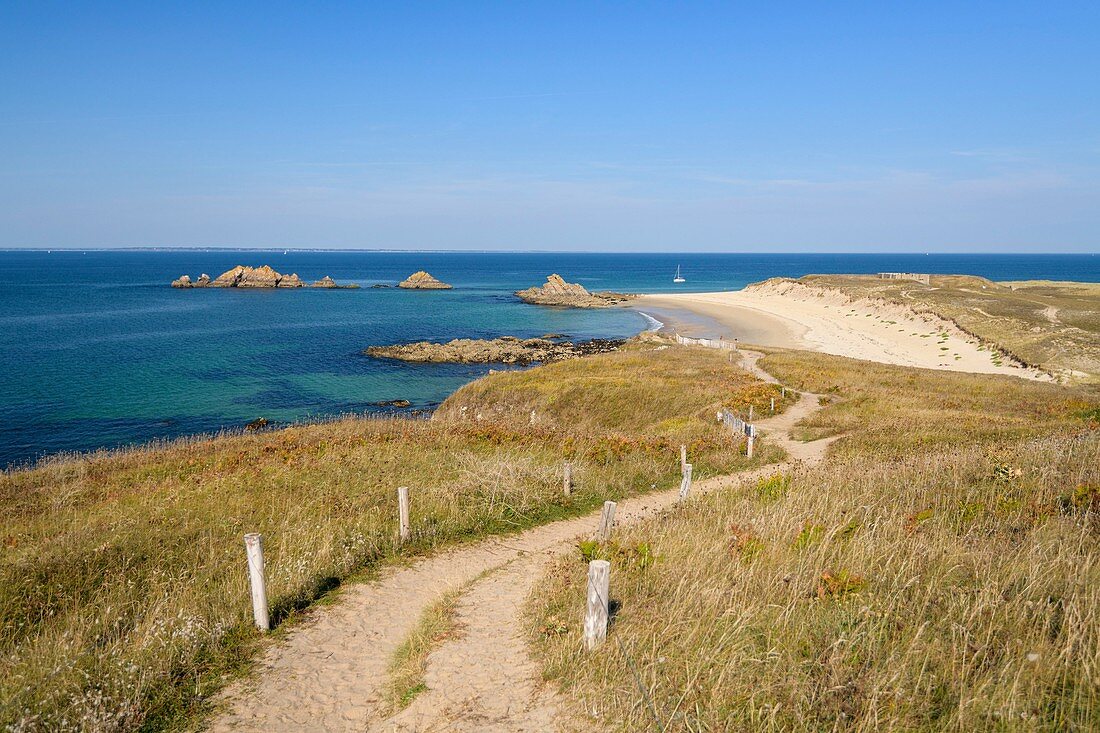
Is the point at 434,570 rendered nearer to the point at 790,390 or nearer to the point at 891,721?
the point at 891,721

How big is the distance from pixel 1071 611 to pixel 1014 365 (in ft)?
158

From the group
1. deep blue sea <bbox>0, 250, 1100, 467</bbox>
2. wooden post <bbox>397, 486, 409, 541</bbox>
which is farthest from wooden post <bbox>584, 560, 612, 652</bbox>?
deep blue sea <bbox>0, 250, 1100, 467</bbox>

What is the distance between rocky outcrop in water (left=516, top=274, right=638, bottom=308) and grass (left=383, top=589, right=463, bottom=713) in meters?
104

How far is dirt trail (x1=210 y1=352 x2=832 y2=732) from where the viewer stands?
6684 mm

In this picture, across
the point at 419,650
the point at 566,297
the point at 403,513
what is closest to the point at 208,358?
the point at 403,513

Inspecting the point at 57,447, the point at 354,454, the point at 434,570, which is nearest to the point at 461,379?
the point at 57,447

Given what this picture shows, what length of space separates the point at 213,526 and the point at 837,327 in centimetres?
7404

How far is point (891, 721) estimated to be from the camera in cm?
489

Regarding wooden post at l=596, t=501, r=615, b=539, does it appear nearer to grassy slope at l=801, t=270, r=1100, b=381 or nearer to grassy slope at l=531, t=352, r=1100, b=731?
grassy slope at l=531, t=352, r=1100, b=731

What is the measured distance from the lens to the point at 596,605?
6.72 meters

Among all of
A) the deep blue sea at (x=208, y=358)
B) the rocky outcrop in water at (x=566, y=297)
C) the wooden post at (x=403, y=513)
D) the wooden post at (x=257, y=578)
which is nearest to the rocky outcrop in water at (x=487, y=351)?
the deep blue sea at (x=208, y=358)

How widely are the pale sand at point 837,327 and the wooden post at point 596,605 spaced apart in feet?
149

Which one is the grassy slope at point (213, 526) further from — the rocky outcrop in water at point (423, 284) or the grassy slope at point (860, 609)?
the rocky outcrop in water at point (423, 284)

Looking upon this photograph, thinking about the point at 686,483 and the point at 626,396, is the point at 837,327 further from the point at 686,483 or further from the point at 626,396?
the point at 686,483
